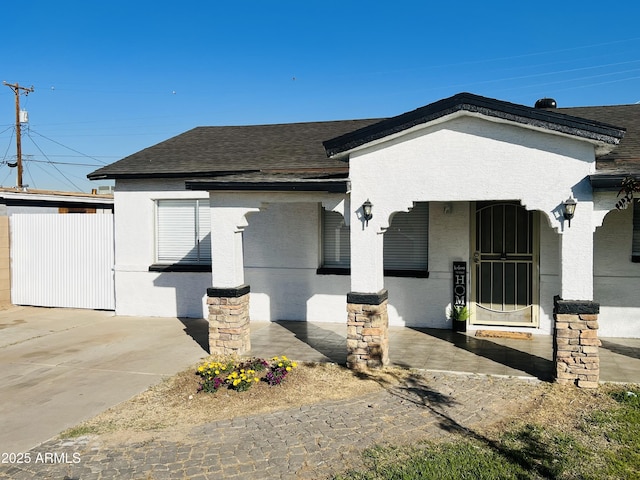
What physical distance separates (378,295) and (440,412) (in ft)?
6.71

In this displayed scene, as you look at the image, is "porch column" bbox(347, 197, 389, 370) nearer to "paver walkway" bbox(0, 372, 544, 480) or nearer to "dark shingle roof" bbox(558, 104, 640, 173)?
"paver walkway" bbox(0, 372, 544, 480)

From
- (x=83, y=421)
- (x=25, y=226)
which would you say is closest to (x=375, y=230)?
(x=83, y=421)

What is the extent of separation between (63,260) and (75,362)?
551cm

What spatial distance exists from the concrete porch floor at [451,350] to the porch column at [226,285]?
0.56m

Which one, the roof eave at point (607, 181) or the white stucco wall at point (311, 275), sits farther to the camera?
the white stucco wall at point (311, 275)

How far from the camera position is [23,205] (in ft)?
47.1

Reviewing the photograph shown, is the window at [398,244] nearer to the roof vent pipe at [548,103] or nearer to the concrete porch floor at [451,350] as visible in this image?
the concrete porch floor at [451,350]

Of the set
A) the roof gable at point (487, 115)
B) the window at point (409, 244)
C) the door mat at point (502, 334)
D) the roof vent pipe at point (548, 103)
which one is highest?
the roof vent pipe at point (548, 103)

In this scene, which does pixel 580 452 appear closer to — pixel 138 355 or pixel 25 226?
pixel 138 355

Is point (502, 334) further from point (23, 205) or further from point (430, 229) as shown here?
point (23, 205)

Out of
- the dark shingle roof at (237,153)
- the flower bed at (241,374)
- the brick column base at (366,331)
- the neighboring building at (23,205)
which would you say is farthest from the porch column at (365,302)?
the neighboring building at (23,205)

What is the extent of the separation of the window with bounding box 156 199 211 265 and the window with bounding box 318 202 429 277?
2.72 meters

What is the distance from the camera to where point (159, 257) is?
12.1m

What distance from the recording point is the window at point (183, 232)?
38.8ft
